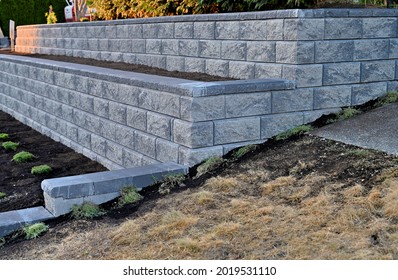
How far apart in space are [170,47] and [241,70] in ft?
7.20

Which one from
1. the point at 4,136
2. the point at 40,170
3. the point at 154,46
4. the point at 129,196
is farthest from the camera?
the point at 4,136

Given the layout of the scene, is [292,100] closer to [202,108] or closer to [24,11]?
[202,108]

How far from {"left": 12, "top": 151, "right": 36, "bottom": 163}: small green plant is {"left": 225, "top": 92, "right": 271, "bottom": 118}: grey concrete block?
4.23 meters

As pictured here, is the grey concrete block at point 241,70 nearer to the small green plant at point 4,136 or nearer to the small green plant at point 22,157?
the small green plant at point 22,157

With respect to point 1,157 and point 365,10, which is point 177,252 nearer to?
point 365,10

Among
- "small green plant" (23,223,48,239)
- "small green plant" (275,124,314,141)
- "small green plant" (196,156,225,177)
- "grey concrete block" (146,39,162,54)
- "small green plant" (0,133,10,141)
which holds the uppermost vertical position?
"grey concrete block" (146,39,162,54)

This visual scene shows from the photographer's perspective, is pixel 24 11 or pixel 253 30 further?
pixel 24 11

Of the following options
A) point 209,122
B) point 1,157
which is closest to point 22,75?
point 1,157

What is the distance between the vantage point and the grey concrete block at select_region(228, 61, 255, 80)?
7500mm

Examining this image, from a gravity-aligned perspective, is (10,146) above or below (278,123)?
below

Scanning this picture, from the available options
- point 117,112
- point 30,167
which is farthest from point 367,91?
point 30,167

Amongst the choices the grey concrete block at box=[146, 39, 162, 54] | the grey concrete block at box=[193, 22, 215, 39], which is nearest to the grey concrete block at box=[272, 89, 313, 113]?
the grey concrete block at box=[193, 22, 215, 39]

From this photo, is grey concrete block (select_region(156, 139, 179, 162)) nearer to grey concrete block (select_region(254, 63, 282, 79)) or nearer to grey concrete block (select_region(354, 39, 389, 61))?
grey concrete block (select_region(254, 63, 282, 79))

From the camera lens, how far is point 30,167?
894cm
